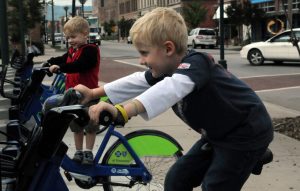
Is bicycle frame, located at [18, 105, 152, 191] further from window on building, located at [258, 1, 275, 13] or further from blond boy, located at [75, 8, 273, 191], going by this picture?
window on building, located at [258, 1, 275, 13]

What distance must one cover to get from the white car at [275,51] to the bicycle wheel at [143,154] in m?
15.9

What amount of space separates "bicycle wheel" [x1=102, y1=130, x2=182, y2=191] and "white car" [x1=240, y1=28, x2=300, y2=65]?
15.9 meters

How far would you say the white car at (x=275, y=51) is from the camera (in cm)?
1931

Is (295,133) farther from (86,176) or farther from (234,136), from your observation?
(234,136)

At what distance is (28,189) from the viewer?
2.20 m

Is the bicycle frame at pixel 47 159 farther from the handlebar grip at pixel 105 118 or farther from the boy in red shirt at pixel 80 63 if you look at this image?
the boy in red shirt at pixel 80 63

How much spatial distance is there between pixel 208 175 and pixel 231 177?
0.41 feet

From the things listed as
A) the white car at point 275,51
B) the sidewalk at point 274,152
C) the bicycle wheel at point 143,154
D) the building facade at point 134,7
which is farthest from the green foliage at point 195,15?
the bicycle wheel at point 143,154

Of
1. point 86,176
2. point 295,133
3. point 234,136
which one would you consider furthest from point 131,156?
point 295,133

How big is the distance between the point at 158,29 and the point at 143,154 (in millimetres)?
1733

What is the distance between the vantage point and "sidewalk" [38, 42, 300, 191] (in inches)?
186

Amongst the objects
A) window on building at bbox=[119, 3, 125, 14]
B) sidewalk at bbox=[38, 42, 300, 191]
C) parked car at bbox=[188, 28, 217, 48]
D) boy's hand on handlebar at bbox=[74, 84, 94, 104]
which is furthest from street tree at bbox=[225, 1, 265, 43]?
window on building at bbox=[119, 3, 125, 14]

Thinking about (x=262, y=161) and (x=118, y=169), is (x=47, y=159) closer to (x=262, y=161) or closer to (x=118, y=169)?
(x=262, y=161)

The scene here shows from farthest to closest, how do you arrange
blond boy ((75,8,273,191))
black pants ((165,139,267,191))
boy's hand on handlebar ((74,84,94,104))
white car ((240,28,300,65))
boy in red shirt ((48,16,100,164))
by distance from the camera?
white car ((240,28,300,65))
boy in red shirt ((48,16,100,164))
boy's hand on handlebar ((74,84,94,104))
black pants ((165,139,267,191))
blond boy ((75,8,273,191))
